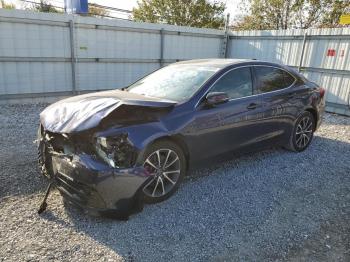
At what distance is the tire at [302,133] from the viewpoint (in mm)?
5199

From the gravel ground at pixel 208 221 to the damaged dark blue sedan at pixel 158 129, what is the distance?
0.85ft

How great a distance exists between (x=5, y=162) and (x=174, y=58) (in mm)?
8144

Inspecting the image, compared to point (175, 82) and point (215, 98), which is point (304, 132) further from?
point (175, 82)

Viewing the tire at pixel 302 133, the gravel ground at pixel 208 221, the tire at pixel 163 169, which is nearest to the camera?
the gravel ground at pixel 208 221

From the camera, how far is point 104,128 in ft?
9.86

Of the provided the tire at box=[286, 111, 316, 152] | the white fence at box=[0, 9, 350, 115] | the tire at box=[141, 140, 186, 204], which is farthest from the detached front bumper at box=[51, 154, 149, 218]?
the white fence at box=[0, 9, 350, 115]

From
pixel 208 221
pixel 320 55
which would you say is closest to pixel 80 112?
pixel 208 221

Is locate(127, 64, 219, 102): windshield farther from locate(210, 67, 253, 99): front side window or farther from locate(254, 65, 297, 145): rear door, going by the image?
locate(254, 65, 297, 145): rear door

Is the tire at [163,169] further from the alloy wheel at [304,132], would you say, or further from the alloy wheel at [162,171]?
the alloy wheel at [304,132]

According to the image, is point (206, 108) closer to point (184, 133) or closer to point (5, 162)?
point (184, 133)

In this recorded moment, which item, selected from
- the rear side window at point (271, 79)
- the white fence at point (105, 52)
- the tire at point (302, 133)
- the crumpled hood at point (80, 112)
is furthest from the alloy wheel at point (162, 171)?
the white fence at point (105, 52)

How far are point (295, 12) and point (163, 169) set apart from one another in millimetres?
18180

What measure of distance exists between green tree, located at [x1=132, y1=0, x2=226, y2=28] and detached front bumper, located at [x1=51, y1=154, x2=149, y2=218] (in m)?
19.0

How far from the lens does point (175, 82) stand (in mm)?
4184
